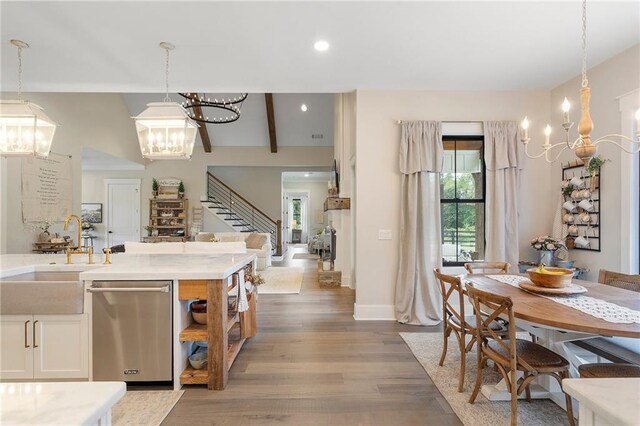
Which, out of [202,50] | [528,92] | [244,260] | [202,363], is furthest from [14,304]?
[528,92]

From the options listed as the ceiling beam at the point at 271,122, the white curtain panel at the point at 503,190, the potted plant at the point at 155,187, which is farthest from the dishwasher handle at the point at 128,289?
the potted plant at the point at 155,187

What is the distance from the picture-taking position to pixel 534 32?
308cm

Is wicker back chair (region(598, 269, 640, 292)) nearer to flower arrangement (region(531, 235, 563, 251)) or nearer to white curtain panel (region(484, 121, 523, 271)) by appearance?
flower arrangement (region(531, 235, 563, 251))

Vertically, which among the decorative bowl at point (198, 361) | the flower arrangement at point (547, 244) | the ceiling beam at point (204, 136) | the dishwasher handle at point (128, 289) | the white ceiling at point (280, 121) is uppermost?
the white ceiling at point (280, 121)

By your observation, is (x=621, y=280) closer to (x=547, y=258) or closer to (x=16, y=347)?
(x=547, y=258)

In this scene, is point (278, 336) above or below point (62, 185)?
below

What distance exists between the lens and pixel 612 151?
3467 millimetres

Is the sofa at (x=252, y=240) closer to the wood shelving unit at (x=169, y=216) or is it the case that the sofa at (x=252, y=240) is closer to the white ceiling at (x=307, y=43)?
the wood shelving unit at (x=169, y=216)

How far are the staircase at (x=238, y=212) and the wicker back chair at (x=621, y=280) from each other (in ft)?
29.7

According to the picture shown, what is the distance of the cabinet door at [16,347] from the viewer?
8.16ft

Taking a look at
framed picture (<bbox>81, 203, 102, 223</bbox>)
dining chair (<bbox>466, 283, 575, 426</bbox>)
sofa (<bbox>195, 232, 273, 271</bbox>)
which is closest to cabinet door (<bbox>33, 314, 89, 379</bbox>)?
dining chair (<bbox>466, 283, 575, 426</bbox>)

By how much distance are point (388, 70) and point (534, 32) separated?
1457 millimetres

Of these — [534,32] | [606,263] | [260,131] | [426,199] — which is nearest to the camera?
[534,32]

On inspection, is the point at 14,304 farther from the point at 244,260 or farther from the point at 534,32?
the point at 534,32
